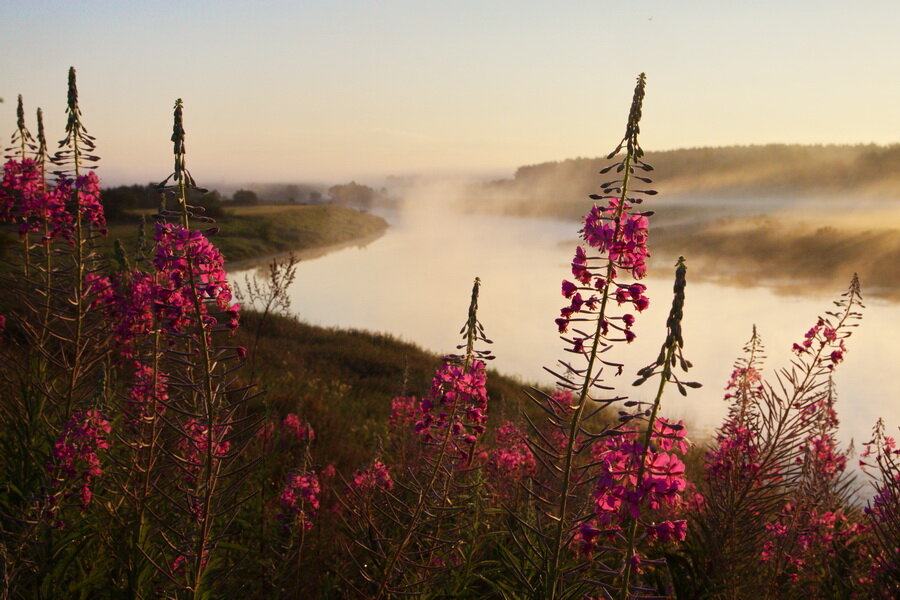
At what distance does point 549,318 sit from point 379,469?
2921 cm

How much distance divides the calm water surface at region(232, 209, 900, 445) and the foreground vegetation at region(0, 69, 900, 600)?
10.3 feet

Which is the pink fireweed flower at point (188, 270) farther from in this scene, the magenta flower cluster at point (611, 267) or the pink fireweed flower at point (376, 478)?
the pink fireweed flower at point (376, 478)

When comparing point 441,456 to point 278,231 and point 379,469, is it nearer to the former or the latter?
point 379,469

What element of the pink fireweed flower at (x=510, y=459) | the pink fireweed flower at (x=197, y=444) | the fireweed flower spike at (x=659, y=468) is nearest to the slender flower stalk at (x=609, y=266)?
the fireweed flower spike at (x=659, y=468)

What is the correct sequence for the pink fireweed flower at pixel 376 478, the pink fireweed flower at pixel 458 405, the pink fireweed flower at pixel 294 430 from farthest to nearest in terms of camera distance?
1. the pink fireweed flower at pixel 294 430
2. the pink fireweed flower at pixel 376 478
3. the pink fireweed flower at pixel 458 405

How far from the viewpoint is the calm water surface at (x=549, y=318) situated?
2100cm

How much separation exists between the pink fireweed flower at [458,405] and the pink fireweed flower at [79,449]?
2224 millimetres

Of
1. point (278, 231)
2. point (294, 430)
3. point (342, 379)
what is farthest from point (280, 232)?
point (294, 430)

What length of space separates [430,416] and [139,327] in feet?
7.45

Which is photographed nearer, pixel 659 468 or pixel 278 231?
pixel 659 468

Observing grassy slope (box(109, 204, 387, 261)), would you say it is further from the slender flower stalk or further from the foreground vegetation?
the slender flower stalk

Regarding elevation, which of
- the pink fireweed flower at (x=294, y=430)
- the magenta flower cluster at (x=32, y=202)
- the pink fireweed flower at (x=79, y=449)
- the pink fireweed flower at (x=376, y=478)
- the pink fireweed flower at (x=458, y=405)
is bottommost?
the pink fireweed flower at (x=294, y=430)

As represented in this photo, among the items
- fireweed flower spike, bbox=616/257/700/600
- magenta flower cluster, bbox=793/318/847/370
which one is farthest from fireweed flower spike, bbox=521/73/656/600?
magenta flower cluster, bbox=793/318/847/370

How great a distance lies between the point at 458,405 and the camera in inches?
137
